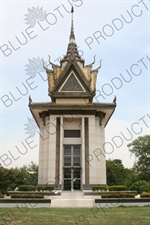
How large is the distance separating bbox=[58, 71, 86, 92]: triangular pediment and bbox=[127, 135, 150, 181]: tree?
69.9ft

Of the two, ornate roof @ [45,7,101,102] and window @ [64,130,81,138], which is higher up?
ornate roof @ [45,7,101,102]

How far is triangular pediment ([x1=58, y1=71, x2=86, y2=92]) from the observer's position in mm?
26922

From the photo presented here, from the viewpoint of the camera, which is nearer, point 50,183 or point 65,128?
point 50,183

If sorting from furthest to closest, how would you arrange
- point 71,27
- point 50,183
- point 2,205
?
1. point 71,27
2. point 50,183
3. point 2,205

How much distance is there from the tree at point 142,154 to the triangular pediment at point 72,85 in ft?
69.9

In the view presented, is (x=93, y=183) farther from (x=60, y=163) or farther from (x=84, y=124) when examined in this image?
(x=84, y=124)

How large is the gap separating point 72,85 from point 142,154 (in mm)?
22430

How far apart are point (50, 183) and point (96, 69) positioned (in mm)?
12234

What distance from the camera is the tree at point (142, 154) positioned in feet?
144

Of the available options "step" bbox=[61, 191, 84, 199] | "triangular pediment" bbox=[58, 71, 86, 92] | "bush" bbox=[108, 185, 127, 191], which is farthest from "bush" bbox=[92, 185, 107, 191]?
"triangular pediment" bbox=[58, 71, 86, 92]

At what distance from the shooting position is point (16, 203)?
53.4ft

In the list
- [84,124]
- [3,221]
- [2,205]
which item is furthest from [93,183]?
[3,221]

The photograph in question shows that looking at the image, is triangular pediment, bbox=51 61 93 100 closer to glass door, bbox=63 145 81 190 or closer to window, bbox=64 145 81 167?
window, bbox=64 145 81 167

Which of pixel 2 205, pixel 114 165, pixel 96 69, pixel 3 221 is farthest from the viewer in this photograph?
pixel 114 165
